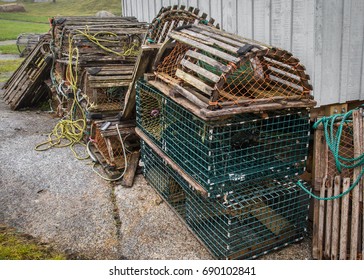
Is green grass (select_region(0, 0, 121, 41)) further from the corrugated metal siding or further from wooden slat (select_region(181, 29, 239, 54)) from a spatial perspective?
the corrugated metal siding

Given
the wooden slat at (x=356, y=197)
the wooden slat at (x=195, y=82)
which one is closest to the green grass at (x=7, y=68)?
the wooden slat at (x=195, y=82)

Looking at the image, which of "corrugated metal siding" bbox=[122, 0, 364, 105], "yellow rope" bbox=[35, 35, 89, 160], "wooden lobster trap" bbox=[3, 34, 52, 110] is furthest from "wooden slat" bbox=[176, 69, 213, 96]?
"wooden lobster trap" bbox=[3, 34, 52, 110]

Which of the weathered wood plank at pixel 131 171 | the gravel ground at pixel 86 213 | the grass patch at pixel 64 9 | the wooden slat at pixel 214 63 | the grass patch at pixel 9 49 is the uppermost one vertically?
the grass patch at pixel 64 9

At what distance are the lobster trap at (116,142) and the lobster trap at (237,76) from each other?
1.27 m

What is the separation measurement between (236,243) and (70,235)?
1572 millimetres

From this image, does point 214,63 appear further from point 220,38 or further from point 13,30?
point 13,30

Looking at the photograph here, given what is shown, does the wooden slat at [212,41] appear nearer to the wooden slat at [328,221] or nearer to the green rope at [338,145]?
the green rope at [338,145]

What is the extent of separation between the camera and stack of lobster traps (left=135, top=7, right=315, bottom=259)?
3.49 meters

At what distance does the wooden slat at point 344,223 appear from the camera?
3.43 metres

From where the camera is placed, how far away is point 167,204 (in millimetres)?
4699

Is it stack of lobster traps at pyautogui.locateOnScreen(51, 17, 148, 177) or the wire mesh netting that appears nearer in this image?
the wire mesh netting

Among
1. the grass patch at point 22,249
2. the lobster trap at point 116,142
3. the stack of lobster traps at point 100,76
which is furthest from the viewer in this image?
the stack of lobster traps at point 100,76

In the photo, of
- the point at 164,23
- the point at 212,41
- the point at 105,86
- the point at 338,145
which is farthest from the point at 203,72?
the point at 105,86

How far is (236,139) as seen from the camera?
12.6 ft
